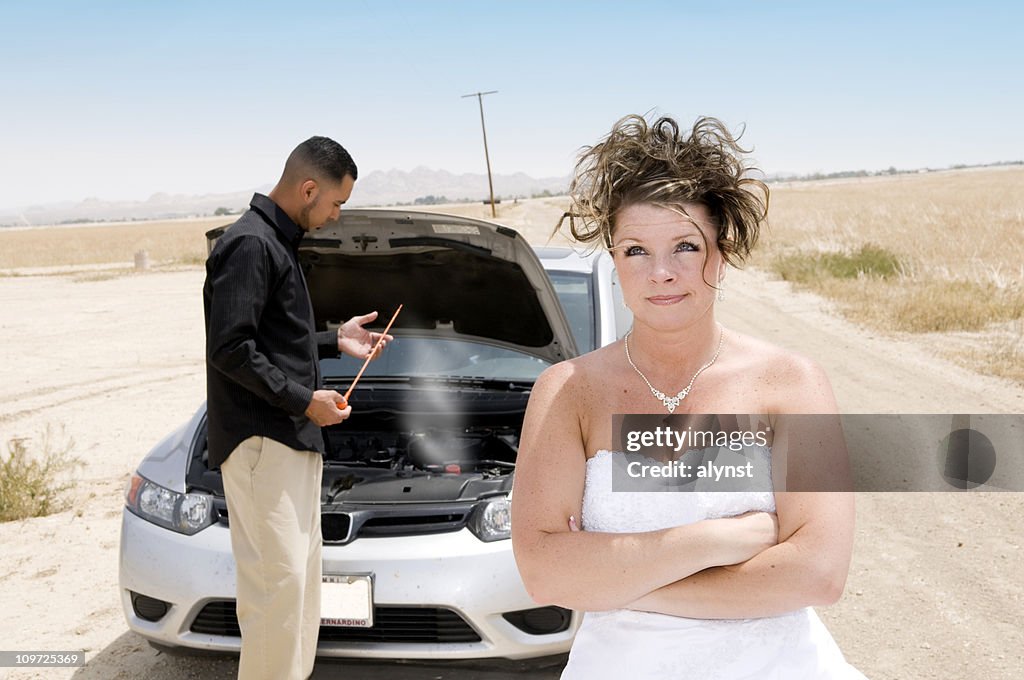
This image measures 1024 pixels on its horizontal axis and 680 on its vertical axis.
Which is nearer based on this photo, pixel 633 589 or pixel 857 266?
pixel 633 589

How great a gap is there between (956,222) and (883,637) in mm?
31171

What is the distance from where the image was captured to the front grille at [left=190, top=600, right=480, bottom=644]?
3.30 m

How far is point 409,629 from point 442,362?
1595mm

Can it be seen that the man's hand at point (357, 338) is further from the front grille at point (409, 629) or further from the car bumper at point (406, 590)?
the front grille at point (409, 629)

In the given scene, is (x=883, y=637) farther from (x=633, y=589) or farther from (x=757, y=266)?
(x=757, y=266)

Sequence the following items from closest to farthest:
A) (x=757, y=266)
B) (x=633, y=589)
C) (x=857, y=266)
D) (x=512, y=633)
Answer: (x=633, y=589) < (x=512, y=633) < (x=857, y=266) < (x=757, y=266)

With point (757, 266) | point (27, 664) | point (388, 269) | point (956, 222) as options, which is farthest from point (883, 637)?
point (956, 222)

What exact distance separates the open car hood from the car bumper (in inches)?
44.7

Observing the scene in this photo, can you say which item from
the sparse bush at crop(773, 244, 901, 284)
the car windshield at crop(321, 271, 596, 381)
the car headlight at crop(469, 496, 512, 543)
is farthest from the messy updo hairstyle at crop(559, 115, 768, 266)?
the sparse bush at crop(773, 244, 901, 284)

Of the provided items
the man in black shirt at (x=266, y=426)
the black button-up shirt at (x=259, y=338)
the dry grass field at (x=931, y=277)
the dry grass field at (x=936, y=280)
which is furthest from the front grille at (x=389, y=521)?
the dry grass field at (x=936, y=280)

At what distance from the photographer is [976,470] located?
22.0 feet

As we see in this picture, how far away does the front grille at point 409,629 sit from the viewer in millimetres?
3305

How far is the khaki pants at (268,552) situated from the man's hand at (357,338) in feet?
2.48

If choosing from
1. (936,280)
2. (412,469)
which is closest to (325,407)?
(412,469)
